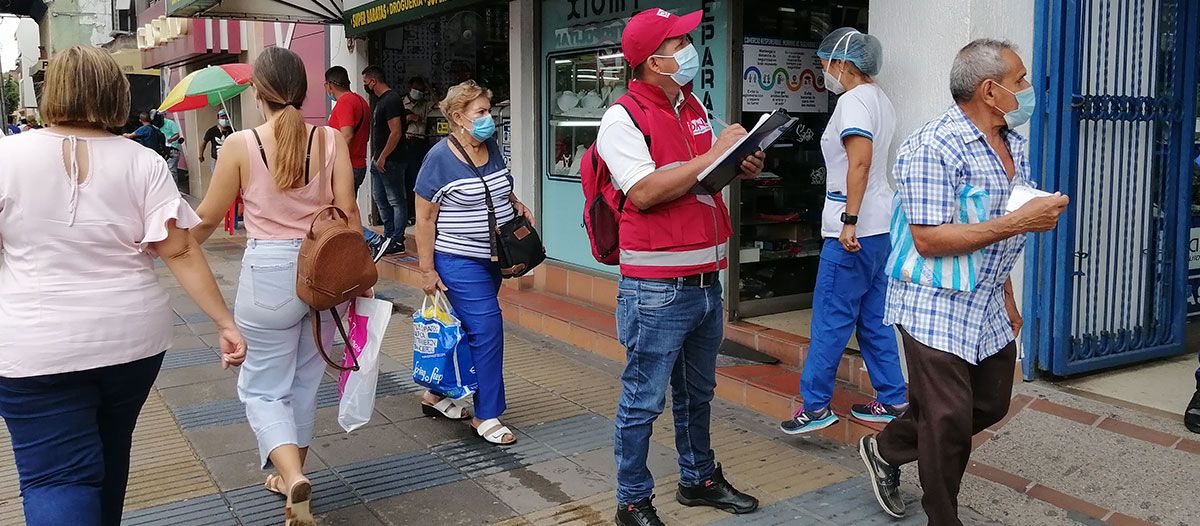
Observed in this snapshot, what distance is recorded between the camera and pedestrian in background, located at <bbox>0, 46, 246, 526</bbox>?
101 inches

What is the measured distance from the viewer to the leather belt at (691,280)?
3.26 meters

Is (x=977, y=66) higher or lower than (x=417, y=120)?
lower

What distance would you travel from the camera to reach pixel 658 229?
3217mm

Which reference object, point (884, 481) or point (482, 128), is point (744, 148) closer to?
point (884, 481)

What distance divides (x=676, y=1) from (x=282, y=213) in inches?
141

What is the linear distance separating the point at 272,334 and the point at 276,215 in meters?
0.45

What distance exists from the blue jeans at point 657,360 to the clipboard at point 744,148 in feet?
1.38

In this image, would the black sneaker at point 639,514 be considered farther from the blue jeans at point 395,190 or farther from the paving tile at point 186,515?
the blue jeans at point 395,190

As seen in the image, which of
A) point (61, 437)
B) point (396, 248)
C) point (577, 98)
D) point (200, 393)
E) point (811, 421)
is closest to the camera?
point (61, 437)

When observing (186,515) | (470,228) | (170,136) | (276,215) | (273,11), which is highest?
(273,11)

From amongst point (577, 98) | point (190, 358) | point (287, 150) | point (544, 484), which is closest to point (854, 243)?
point (544, 484)

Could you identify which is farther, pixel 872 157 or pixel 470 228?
pixel 470 228

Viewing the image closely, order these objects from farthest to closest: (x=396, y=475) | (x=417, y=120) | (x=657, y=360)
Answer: (x=417, y=120), (x=396, y=475), (x=657, y=360)

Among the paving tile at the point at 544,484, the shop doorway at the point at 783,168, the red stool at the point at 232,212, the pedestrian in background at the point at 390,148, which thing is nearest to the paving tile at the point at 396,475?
the paving tile at the point at 544,484
